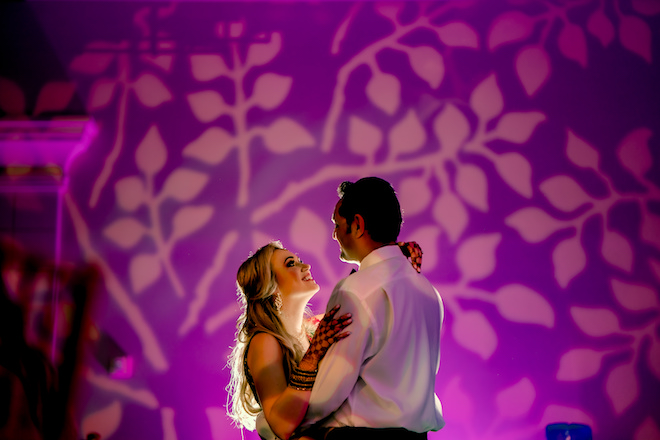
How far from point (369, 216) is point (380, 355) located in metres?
0.41

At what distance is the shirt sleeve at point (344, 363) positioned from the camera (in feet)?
5.23

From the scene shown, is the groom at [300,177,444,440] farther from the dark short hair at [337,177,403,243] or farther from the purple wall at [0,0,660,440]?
the purple wall at [0,0,660,440]

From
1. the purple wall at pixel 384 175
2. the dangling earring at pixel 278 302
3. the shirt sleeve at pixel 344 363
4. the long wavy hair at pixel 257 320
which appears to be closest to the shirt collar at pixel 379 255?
the shirt sleeve at pixel 344 363

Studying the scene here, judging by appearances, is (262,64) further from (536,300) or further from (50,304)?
(536,300)

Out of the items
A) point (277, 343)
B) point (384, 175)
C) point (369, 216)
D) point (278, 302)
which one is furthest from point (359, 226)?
point (384, 175)

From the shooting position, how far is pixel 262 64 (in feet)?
10.7

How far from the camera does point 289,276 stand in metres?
2.30

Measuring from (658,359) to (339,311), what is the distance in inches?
92.9

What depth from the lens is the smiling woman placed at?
167 centimetres

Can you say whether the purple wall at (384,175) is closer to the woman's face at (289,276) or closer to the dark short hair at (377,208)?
the woman's face at (289,276)

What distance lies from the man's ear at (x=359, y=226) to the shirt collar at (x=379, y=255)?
7 cm

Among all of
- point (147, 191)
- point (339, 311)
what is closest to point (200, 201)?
point (147, 191)

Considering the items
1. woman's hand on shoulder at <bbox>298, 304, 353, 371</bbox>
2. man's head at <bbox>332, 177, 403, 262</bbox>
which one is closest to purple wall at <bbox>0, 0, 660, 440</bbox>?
man's head at <bbox>332, 177, 403, 262</bbox>

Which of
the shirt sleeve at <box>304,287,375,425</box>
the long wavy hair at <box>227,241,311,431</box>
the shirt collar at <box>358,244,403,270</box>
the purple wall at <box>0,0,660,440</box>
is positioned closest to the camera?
the shirt sleeve at <box>304,287,375,425</box>
